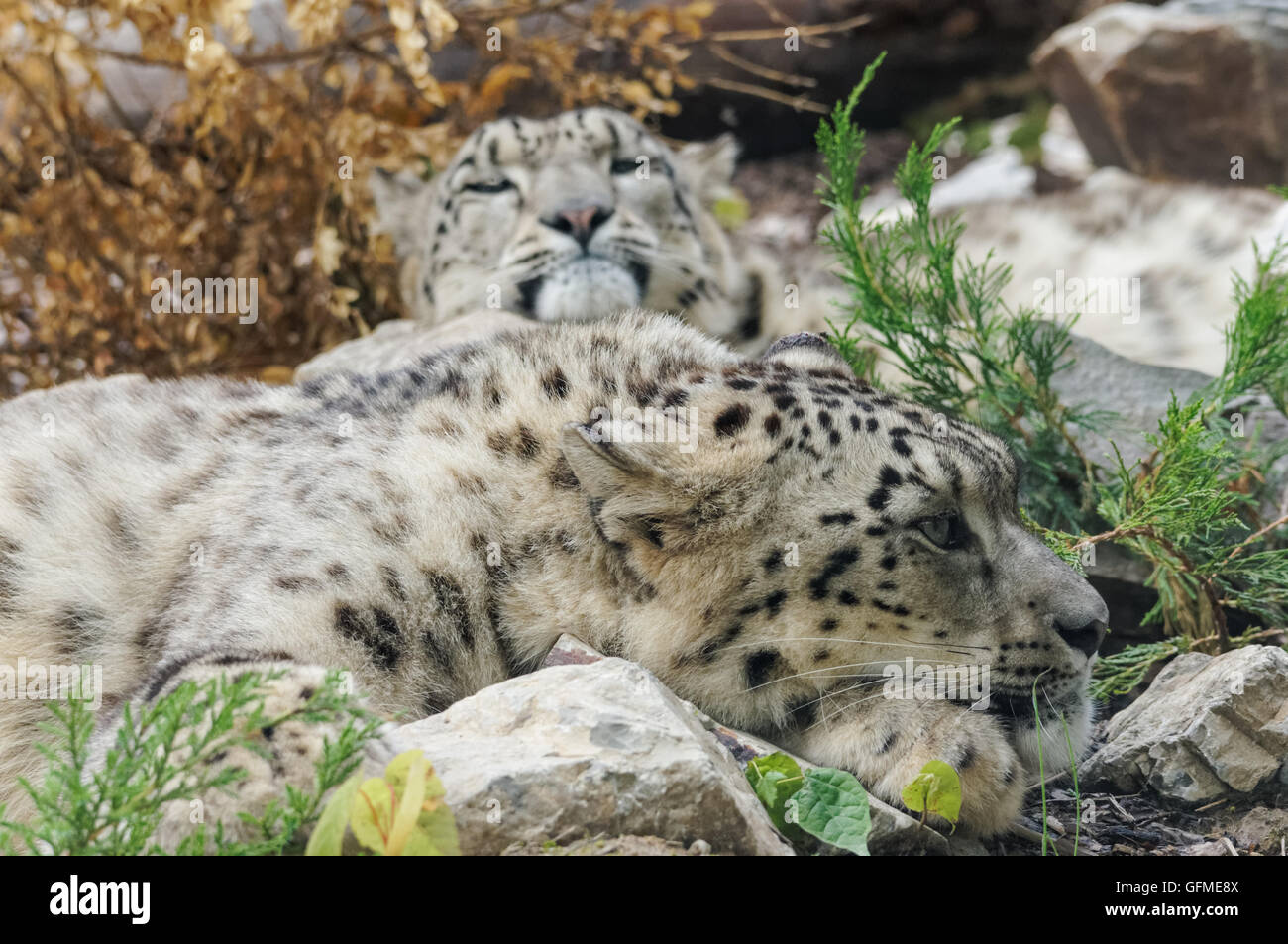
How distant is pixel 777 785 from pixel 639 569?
764 millimetres

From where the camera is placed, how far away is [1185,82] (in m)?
10.2

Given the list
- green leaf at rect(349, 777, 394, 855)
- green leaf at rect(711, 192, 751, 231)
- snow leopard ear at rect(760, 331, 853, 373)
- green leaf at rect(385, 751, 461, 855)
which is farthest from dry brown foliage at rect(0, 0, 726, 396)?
green leaf at rect(349, 777, 394, 855)

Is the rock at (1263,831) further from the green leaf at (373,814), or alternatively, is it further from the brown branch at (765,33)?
the brown branch at (765,33)

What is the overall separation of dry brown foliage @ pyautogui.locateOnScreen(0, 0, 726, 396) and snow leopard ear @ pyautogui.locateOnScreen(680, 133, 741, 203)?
0.53m

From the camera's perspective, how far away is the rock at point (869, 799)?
360cm

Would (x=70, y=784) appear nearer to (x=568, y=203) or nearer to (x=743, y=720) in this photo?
(x=743, y=720)

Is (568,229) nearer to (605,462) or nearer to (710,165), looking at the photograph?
(710,165)

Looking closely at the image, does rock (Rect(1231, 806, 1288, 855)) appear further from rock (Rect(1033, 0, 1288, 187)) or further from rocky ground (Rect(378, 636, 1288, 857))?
rock (Rect(1033, 0, 1288, 187))

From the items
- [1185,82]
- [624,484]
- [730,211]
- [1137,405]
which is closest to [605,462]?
[624,484]

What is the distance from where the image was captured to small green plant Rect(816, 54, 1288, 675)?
4785 mm

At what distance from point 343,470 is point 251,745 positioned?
1220mm

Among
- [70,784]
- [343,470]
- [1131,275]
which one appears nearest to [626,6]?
[1131,275]

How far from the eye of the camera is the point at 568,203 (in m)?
7.01
